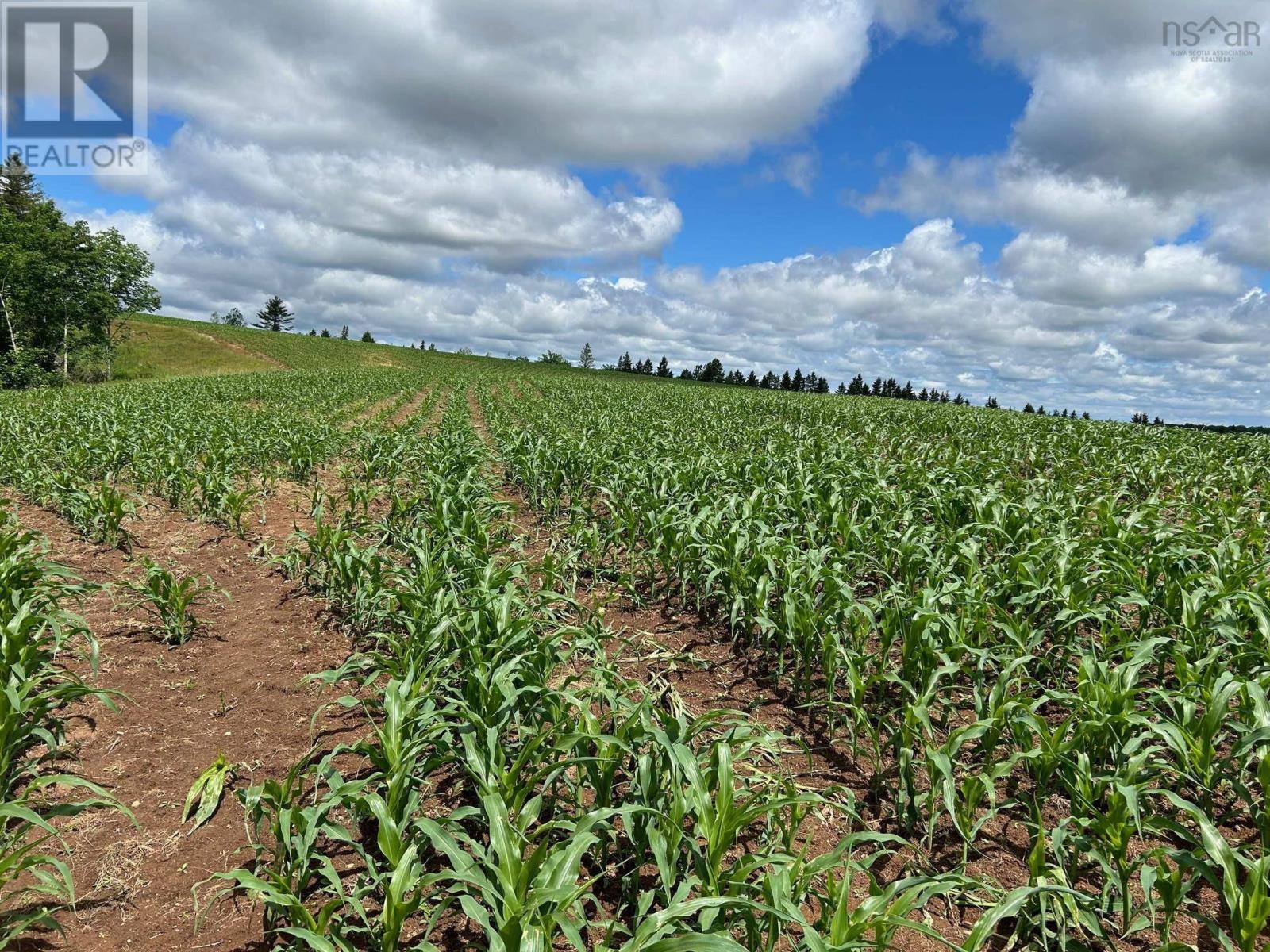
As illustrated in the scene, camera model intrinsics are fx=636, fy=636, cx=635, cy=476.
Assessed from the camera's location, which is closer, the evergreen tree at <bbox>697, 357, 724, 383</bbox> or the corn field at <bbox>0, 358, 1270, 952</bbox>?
the corn field at <bbox>0, 358, 1270, 952</bbox>

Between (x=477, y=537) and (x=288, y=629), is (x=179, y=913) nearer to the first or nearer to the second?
(x=288, y=629)

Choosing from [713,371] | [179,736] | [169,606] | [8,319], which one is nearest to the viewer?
[179,736]

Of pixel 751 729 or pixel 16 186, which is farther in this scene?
pixel 16 186

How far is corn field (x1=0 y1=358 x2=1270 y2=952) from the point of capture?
7.50 ft

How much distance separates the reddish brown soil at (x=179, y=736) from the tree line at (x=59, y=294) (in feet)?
138

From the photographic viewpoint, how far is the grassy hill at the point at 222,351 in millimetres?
52781

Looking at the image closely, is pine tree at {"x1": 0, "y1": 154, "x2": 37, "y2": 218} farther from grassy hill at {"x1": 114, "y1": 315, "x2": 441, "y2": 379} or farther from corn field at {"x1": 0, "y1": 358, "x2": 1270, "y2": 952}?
corn field at {"x1": 0, "y1": 358, "x2": 1270, "y2": 952}

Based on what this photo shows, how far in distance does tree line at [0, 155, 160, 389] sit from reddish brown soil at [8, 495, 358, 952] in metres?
41.9

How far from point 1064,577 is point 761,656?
2254mm

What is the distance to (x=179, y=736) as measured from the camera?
12.5 ft

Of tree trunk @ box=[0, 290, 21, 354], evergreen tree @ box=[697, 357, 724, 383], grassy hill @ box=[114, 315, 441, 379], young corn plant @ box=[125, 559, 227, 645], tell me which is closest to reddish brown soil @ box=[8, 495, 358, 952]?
young corn plant @ box=[125, 559, 227, 645]

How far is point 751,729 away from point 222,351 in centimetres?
7073

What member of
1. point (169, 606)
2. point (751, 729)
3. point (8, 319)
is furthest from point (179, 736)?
point (8, 319)

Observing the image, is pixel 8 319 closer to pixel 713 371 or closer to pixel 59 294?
pixel 59 294
